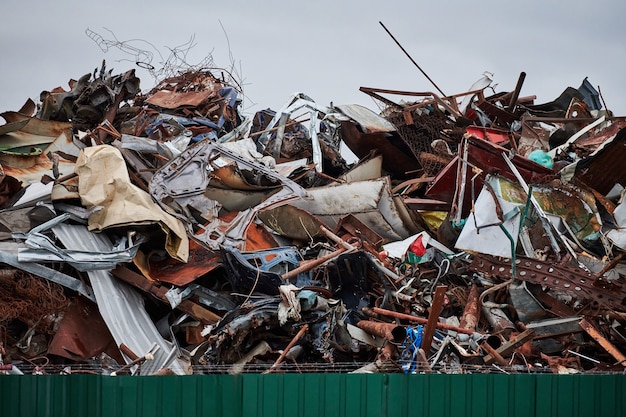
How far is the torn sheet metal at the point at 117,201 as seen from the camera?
9258 millimetres

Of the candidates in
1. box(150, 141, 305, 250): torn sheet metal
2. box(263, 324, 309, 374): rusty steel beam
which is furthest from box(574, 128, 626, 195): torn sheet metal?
box(263, 324, 309, 374): rusty steel beam

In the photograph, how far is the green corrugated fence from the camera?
5672 mm

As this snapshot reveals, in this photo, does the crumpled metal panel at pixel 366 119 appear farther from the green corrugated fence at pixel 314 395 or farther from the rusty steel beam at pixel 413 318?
the green corrugated fence at pixel 314 395

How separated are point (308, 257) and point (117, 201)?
2228mm

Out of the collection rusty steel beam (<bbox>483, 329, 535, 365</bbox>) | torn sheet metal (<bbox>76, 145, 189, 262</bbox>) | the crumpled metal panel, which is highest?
the crumpled metal panel

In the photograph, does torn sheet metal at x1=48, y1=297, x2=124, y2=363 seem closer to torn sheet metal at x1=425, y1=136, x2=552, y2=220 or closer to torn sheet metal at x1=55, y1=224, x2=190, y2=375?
torn sheet metal at x1=55, y1=224, x2=190, y2=375

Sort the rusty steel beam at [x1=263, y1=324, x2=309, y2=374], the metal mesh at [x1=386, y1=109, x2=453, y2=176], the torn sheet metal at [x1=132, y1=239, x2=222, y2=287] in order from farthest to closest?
1. the metal mesh at [x1=386, y1=109, x2=453, y2=176]
2. the torn sheet metal at [x1=132, y1=239, x2=222, y2=287]
3. the rusty steel beam at [x1=263, y1=324, x2=309, y2=374]

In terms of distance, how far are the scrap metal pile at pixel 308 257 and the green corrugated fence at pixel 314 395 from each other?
1.13m

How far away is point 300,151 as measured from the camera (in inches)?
508

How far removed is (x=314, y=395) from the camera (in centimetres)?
588

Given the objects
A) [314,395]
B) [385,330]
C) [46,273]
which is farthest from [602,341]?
[46,273]

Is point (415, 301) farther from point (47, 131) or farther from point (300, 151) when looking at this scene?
point (47, 131)

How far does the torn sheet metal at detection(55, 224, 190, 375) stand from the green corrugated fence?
2.55m

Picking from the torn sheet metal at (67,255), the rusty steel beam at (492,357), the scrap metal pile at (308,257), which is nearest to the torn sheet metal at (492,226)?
the scrap metal pile at (308,257)
